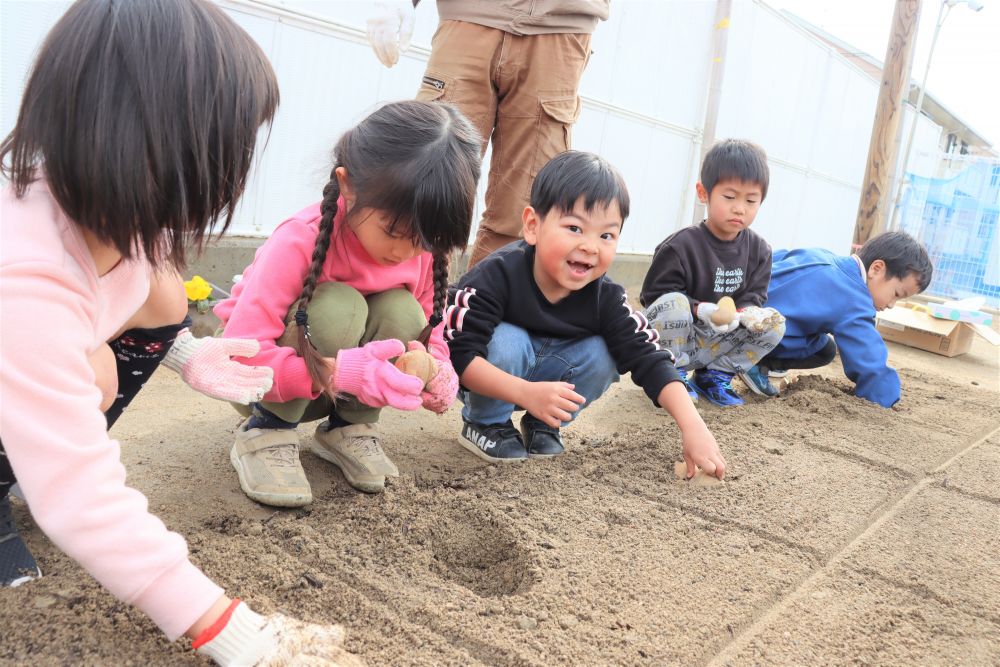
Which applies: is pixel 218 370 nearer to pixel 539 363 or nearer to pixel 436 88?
pixel 539 363

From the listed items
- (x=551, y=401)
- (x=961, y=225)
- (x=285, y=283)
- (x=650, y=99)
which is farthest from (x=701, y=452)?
(x=961, y=225)

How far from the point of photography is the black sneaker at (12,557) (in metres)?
1.26

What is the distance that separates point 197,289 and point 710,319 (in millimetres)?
1877

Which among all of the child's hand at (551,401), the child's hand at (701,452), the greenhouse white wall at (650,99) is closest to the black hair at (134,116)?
the greenhouse white wall at (650,99)

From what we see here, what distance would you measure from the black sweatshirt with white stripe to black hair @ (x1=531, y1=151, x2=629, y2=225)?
19cm

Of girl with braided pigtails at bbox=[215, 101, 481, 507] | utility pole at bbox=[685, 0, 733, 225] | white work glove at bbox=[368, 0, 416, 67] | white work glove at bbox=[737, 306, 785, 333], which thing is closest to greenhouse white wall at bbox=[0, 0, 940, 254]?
utility pole at bbox=[685, 0, 733, 225]

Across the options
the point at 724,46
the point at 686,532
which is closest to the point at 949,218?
the point at 724,46

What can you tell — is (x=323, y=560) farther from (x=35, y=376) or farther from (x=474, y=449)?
(x=474, y=449)

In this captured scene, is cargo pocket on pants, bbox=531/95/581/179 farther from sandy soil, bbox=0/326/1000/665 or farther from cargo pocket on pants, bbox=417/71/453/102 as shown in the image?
sandy soil, bbox=0/326/1000/665

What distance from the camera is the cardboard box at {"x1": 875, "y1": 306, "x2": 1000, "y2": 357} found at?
513cm

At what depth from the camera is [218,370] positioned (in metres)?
1.42

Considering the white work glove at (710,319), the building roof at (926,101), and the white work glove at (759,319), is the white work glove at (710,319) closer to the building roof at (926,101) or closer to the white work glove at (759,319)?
the white work glove at (759,319)

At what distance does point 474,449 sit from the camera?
224cm

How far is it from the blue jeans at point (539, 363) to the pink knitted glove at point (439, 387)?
33 cm
